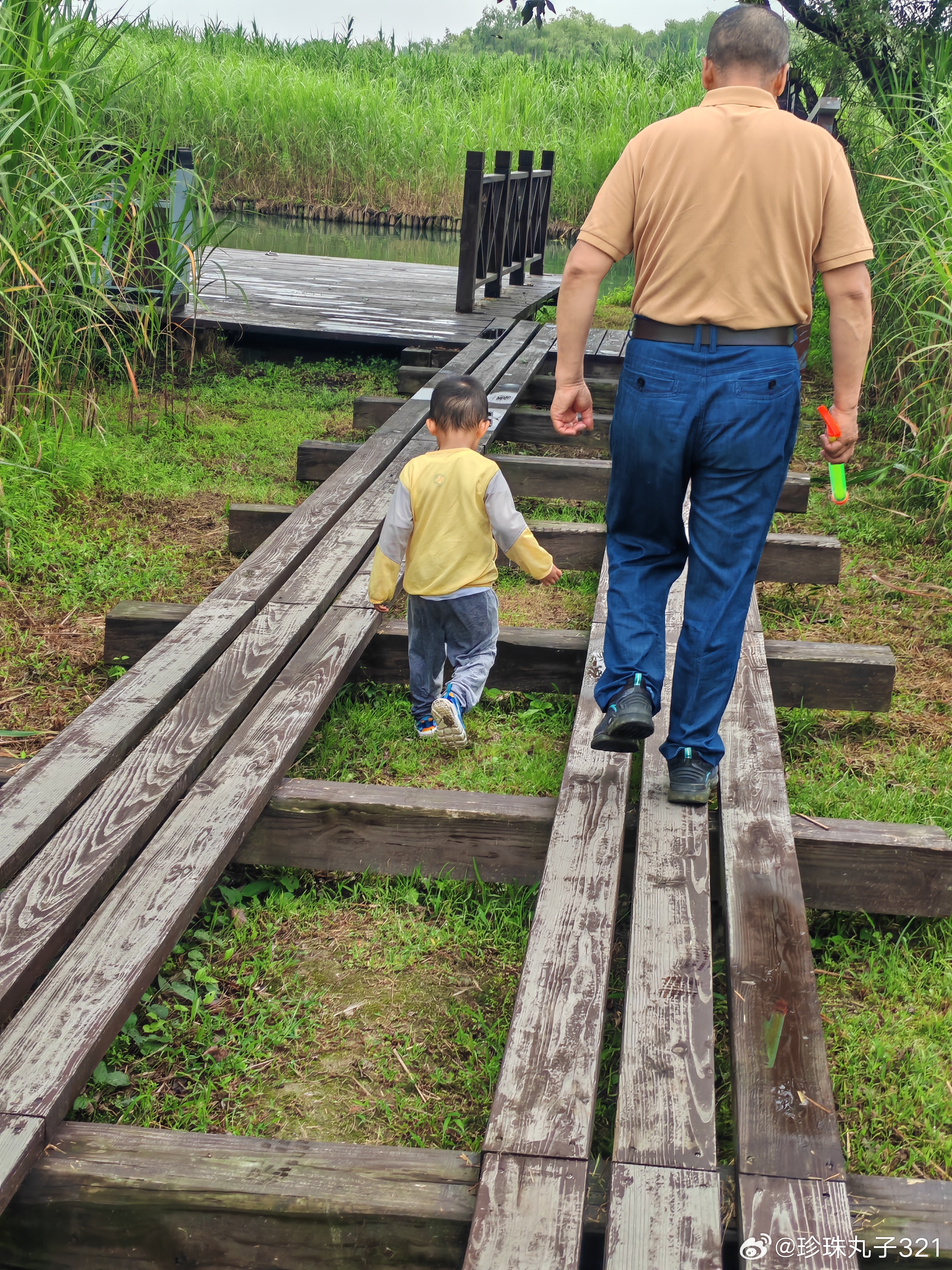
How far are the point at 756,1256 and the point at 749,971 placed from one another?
60 centimetres

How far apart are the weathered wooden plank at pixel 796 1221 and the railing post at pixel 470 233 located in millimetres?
7185

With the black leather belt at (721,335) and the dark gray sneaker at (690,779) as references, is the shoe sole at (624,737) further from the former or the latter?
the black leather belt at (721,335)

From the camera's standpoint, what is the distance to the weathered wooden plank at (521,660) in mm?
3535

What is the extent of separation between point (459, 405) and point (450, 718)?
2.88 ft

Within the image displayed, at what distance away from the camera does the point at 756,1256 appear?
1501mm

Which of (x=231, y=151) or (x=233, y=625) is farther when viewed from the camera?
(x=231, y=151)

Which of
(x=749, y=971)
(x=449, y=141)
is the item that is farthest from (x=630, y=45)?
(x=749, y=971)

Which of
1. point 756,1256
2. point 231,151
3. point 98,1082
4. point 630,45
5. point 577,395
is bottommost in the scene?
point 98,1082

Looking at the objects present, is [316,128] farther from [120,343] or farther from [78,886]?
[78,886]

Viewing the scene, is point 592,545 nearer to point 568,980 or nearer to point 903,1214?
point 568,980

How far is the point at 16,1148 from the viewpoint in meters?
1.58

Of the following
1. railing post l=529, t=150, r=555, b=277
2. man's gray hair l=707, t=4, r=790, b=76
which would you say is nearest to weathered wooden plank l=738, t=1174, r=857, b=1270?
man's gray hair l=707, t=4, r=790, b=76

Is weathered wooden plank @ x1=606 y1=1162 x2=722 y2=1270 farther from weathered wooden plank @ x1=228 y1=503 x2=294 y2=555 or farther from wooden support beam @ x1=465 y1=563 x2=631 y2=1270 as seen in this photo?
weathered wooden plank @ x1=228 y1=503 x2=294 y2=555

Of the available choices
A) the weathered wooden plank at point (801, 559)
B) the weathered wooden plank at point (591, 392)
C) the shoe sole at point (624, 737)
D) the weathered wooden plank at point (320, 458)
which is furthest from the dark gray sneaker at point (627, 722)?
the weathered wooden plank at point (591, 392)
